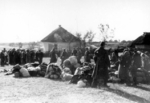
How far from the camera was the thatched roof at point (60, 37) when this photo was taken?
38425 millimetres

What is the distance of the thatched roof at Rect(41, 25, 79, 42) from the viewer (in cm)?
3842

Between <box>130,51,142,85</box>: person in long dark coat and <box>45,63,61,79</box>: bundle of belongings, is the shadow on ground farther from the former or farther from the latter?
<box>45,63,61,79</box>: bundle of belongings

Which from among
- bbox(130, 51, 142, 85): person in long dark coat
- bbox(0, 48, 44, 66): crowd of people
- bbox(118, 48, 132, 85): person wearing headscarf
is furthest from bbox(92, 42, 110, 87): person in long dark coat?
bbox(0, 48, 44, 66): crowd of people

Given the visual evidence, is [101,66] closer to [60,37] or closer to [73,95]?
[73,95]

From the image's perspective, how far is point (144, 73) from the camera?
9789 millimetres

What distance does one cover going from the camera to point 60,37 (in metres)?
38.7

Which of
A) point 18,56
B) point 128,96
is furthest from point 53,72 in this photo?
point 18,56

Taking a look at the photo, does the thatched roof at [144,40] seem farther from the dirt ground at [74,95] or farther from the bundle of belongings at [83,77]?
the bundle of belongings at [83,77]

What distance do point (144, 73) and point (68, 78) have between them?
13.2 ft

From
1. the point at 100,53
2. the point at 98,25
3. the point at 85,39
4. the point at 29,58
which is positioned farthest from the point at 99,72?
the point at 98,25

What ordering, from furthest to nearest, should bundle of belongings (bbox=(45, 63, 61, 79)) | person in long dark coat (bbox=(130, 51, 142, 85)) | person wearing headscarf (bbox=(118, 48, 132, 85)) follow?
bundle of belongings (bbox=(45, 63, 61, 79)) → person wearing headscarf (bbox=(118, 48, 132, 85)) → person in long dark coat (bbox=(130, 51, 142, 85))

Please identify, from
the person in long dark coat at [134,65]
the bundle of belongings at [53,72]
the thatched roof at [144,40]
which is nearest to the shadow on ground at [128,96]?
the person in long dark coat at [134,65]

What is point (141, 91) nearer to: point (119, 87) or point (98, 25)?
point (119, 87)

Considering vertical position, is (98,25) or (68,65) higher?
(98,25)
